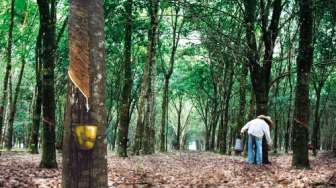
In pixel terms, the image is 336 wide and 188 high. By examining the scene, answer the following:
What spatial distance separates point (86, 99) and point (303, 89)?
28.8 ft

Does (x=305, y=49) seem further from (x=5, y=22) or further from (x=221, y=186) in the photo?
(x=5, y=22)

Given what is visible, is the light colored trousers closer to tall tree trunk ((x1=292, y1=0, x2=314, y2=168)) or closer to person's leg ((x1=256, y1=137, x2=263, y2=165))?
person's leg ((x1=256, y1=137, x2=263, y2=165))

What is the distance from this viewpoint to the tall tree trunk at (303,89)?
11297 mm

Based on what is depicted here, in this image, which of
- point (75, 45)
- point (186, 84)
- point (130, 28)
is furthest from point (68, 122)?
point (186, 84)

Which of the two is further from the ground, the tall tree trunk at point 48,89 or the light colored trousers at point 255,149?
the tall tree trunk at point 48,89

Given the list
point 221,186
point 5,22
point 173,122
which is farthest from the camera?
point 173,122

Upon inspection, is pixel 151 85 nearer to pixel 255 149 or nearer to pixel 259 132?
pixel 255 149

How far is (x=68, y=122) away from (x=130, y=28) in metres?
Result: 14.4

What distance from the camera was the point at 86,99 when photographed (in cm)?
373

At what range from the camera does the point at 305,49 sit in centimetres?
1130

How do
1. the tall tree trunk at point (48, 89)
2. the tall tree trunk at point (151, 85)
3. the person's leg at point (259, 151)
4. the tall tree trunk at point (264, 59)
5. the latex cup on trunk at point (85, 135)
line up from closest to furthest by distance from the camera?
the latex cup on trunk at point (85, 135) < the tall tree trunk at point (48, 89) < the person's leg at point (259, 151) < the tall tree trunk at point (264, 59) < the tall tree trunk at point (151, 85)

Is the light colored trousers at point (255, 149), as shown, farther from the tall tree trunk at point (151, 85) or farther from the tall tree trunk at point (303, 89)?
the tall tree trunk at point (151, 85)

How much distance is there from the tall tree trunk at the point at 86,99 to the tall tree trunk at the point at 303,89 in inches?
338

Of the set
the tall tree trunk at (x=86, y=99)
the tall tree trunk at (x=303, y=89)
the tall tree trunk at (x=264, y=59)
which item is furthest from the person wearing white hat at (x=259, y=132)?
the tall tree trunk at (x=86, y=99)
